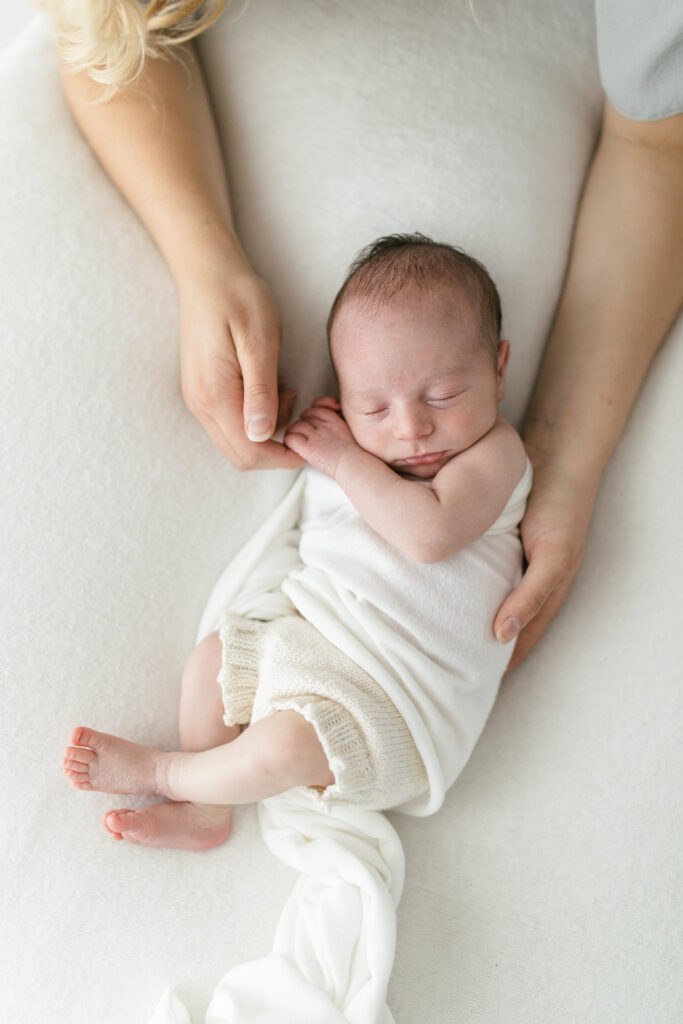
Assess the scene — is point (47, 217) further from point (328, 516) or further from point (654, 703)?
point (654, 703)

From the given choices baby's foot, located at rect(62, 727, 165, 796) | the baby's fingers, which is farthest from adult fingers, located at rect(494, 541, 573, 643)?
baby's foot, located at rect(62, 727, 165, 796)

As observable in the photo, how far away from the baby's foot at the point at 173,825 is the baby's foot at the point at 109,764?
34 millimetres

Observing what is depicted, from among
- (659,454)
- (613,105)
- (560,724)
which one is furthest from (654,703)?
(613,105)

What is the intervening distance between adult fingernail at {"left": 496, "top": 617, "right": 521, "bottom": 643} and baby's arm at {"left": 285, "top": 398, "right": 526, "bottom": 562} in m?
0.12

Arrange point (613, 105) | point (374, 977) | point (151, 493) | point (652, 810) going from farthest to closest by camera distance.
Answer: point (613, 105) → point (151, 493) → point (652, 810) → point (374, 977)

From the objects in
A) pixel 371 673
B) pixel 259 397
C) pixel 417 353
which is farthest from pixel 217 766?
pixel 417 353

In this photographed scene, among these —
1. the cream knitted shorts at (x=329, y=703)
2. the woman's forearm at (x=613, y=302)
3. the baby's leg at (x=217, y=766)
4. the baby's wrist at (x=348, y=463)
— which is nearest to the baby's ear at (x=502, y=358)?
the woman's forearm at (x=613, y=302)

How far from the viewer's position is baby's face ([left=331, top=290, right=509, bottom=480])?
1084 millimetres

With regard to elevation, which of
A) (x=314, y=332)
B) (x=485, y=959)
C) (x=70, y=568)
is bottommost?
(x=485, y=959)

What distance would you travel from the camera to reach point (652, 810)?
3.43 feet

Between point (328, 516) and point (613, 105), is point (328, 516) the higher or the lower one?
the lower one

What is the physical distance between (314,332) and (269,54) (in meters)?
0.47

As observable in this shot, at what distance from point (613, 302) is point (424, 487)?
1.49ft

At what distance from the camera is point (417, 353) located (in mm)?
1082
